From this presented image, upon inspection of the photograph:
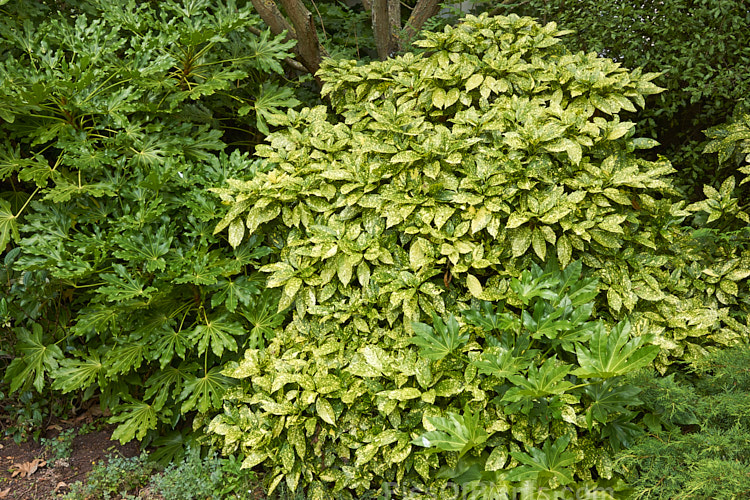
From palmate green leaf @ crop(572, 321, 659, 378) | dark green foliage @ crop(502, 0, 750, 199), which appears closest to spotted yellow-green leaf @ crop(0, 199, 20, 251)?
palmate green leaf @ crop(572, 321, 659, 378)

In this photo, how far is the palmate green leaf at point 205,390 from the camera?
9.56ft

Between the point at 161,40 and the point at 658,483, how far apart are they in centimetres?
334

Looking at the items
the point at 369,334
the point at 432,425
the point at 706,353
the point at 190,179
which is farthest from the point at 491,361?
the point at 190,179

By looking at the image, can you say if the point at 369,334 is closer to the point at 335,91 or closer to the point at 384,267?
the point at 384,267

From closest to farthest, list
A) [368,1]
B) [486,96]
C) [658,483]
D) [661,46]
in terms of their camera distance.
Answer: [658,483], [486,96], [661,46], [368,1]

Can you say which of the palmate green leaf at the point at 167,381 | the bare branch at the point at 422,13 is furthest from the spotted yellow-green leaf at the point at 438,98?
the palmate green leaf at the point at 167,381

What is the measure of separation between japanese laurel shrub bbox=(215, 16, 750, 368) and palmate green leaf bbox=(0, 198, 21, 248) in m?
1.13

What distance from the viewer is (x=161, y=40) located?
3.22m

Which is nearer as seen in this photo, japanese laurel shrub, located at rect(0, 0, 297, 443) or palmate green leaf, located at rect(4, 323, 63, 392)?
japanese laurel shrub, located at rect(0, 0, 297, 443)

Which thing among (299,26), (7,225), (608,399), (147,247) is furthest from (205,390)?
(299,26)

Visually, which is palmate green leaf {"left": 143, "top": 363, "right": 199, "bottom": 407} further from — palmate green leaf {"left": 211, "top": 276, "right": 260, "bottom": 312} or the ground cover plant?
palmate green leaf {"left": 211, "top": 276, "right": 260, "bottom": 312}

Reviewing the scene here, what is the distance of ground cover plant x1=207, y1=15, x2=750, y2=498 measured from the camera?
99.1 inches

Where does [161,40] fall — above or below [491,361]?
above

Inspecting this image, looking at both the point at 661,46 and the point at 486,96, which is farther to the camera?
the point at 661,46
